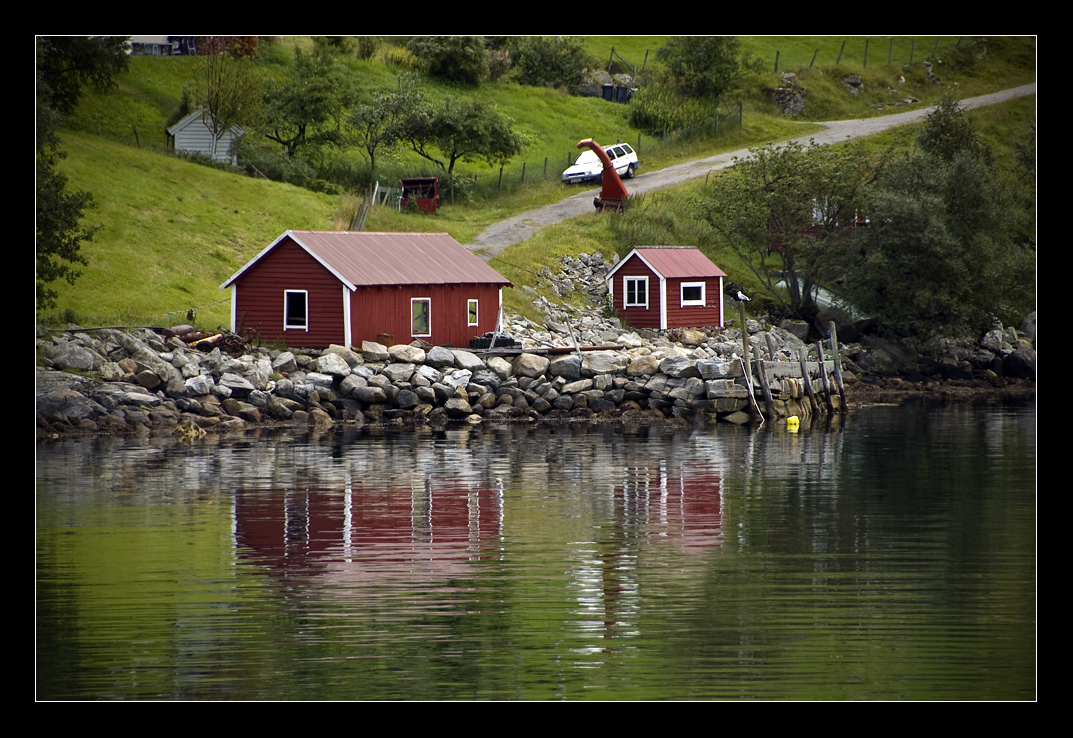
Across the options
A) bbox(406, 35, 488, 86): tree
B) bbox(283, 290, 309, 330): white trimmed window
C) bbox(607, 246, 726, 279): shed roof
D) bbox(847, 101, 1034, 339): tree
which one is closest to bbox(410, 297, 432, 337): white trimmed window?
bbox(283, 290, 309, 330): white trimmed window

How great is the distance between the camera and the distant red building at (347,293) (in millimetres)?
38406

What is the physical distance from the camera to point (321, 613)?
46.0 ft

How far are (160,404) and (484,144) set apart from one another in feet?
102

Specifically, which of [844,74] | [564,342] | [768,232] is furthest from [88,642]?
[844,74]

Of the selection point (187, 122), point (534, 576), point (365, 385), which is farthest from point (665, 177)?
point (534, 576)

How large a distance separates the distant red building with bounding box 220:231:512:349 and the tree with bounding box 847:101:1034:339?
53.4 ft

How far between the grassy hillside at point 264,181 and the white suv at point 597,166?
3.44ft

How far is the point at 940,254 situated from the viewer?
43.9 metres

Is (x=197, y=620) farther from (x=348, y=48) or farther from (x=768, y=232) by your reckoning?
(x=348, y=48)

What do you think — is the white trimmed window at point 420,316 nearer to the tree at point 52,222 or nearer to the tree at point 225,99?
the tree at point 52,222

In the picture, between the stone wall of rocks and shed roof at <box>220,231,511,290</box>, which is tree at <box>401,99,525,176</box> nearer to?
shed roof at <box>220,231,511,290</box>

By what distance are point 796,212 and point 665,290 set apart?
6946 mm

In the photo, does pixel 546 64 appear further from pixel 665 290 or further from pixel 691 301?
pixel 665 290

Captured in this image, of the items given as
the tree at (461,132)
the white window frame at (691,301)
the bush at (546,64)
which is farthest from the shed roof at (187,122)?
the bush at (546,64)
